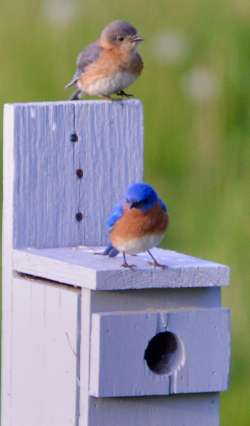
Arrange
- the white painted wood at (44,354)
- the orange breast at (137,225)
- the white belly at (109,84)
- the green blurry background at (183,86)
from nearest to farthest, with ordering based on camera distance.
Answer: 1. the white painted wood at (44,354)
2. the orange breast at (137,225)
3. the white belly at (109,84)
4. the green blurry background at (183,86)

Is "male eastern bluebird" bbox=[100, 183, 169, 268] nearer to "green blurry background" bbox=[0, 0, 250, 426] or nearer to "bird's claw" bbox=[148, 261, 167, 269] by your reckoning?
"bird's claw" bbox=[148, 261, 167, 269]

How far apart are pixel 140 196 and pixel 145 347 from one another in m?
0.38

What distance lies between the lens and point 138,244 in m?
3.79

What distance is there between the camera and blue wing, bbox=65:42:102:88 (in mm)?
5211

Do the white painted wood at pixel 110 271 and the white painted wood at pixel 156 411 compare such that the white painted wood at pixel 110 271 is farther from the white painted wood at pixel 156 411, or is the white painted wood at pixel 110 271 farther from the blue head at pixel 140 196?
the white painted wood at pixel 156 411

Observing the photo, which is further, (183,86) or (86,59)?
(183,86)

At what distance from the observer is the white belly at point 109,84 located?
507 centimetres

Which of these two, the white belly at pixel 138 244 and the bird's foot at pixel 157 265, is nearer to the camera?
the bird's foot at pixel 157 265

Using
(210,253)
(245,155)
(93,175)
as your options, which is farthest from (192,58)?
(93,175)

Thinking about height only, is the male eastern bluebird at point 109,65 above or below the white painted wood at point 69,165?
above

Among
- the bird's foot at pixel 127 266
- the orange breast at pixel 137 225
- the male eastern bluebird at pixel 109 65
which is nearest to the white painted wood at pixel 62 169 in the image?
the orange breast at pixel 137 225

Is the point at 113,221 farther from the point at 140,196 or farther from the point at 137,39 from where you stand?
the point at 137,39

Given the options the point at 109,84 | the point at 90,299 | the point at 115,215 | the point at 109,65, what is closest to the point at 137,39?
the point at 109,65

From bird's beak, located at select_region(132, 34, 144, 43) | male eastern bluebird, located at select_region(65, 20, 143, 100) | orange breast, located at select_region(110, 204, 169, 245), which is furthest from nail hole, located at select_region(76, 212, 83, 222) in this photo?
bird's beak, located at select_region(132, 34, 144, 43)
